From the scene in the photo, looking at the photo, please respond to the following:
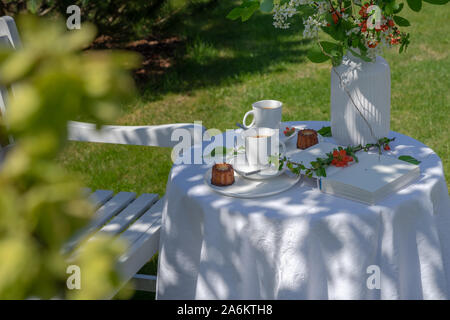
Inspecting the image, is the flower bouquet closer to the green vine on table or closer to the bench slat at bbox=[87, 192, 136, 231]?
the green vine on table

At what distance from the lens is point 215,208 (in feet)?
5.51

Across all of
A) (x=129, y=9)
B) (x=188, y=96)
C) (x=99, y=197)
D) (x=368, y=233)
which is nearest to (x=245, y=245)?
(x=368, y=233)

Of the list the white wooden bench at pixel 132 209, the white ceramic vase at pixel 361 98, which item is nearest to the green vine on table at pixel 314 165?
the white ceramic vase at pixel 361 98

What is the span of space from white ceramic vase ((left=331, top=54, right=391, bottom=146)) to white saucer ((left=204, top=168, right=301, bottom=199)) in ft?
1.18

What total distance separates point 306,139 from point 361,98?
0.26 meters

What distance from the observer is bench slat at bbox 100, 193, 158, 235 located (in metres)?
2.18

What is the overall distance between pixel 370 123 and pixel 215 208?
716 millimetres

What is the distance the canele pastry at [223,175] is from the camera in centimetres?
175

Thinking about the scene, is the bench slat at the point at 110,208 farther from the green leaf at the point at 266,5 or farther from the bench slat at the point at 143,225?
the green leaf at the point at 266,5

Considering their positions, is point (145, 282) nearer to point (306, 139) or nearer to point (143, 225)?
point (143, 225)

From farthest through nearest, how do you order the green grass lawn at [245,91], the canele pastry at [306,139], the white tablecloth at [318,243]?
the green grass lawn at [245,91] → the canele pastry at [306,139] → the white tablecloth at [318,243]

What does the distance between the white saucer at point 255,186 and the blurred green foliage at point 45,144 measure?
1.34 metres

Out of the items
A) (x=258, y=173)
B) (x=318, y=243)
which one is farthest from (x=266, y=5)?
(x=318, y=243)
